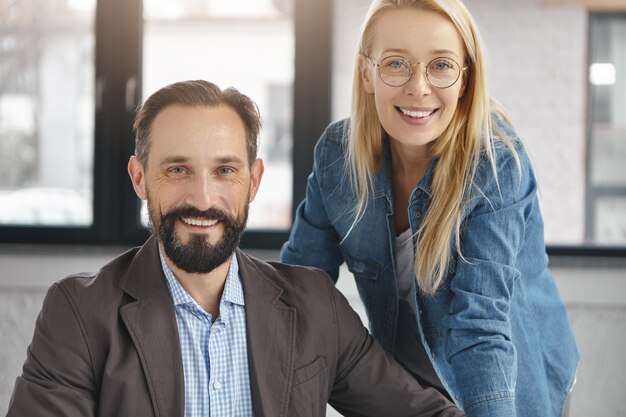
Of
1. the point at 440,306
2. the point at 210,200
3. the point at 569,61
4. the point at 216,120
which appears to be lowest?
the point at 440,306

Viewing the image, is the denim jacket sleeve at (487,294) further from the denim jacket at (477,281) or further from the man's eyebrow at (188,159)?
the man's eyebrow at (188,159)

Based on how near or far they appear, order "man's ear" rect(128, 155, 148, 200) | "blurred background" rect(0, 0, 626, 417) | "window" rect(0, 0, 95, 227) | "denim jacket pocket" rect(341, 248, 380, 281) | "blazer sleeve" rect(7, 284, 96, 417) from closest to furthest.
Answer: "blazer sleeve" rect(7, 284, 96, 417)
"man's ear" rect(128, 155, 148, 200)
"denim jacket pocket" rect(341, 248, 380, 281)
"blurred background" rect(0, 0, 626, 417)
"window" rect(0, 0, 95, 227)

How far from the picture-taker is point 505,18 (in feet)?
11.1

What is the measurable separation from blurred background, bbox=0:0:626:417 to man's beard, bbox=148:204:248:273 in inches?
67.6

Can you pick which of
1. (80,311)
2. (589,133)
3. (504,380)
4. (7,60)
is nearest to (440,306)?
(504,380)

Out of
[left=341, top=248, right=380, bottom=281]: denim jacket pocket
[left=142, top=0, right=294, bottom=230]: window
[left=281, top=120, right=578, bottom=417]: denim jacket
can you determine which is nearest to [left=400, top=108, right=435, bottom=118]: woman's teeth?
[left=281, top=120, right=578, bottom=417]: denim jacket

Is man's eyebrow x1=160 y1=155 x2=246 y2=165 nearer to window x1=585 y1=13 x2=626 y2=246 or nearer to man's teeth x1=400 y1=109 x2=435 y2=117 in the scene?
man's teeth x1=400 y1=109 x2=435 y2=117

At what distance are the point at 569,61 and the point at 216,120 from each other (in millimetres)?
2129

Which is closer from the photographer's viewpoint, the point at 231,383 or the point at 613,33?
the point at 231,383

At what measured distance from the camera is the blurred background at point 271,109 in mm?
3371

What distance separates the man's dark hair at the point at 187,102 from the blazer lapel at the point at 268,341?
0.25 m

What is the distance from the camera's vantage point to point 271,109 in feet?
11.5

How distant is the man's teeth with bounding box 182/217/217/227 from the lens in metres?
1.62

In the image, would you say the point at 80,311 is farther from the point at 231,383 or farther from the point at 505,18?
the point at 505,18
